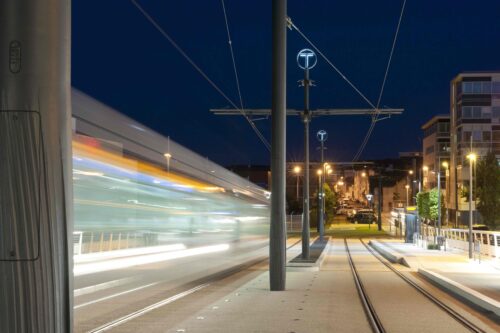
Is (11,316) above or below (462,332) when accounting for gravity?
above

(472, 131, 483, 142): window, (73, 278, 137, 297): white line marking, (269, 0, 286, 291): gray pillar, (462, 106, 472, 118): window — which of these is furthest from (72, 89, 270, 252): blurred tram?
(472, 131, 483, 142): window

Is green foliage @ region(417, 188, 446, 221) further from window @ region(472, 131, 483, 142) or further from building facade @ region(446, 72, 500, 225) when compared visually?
window @ region(472, 131, 483, 142)

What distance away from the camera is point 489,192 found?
6103 cm

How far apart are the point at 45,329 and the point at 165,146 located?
1008 centimetres

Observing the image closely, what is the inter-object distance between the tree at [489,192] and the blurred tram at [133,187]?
46927 millimetres

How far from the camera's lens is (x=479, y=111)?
84500 mm

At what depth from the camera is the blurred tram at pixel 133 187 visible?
9.66 metres

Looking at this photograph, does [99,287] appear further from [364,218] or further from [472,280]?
[364,218]

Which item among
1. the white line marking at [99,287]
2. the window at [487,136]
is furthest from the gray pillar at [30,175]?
the window at [487,136]

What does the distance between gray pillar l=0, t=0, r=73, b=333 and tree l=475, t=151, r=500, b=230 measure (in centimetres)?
6089

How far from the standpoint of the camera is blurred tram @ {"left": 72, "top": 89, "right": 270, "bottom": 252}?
9.66m

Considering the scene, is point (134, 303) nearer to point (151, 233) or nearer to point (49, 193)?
point (151, 233)

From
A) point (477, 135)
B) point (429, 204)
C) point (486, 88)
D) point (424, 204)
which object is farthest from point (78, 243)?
point (477, 135)

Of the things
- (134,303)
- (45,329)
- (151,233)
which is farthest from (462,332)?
(45,329)
